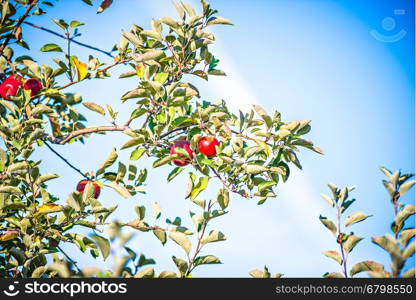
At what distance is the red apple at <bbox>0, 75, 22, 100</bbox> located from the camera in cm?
327

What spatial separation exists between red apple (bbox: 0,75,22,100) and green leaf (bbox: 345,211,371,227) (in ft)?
9.77

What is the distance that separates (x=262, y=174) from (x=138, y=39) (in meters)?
1.58

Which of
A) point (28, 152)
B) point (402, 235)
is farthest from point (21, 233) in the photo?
point (402, 235)

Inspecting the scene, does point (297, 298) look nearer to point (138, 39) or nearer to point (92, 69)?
point (138, 39)

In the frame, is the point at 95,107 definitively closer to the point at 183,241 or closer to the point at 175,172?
the point at 175,172

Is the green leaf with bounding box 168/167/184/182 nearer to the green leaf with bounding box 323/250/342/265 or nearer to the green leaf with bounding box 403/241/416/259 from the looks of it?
the green leaf with bounding box 323/250/342/265

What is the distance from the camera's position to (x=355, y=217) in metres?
1.92

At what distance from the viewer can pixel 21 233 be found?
275 centimetres

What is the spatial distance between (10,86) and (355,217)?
122 inches

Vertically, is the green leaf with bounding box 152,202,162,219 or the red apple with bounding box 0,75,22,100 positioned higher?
the red apple with bounding box 0,75,22,100

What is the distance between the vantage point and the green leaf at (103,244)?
162 cm

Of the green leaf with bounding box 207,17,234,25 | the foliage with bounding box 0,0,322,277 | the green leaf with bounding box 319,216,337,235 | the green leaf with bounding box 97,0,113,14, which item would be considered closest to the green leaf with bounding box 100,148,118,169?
the foliage with bounding box 0,0,322,277

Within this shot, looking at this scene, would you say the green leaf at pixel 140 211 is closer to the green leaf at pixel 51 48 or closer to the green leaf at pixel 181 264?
the green leaf at pixel 181 264

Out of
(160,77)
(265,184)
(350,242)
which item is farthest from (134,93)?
(350,242)
